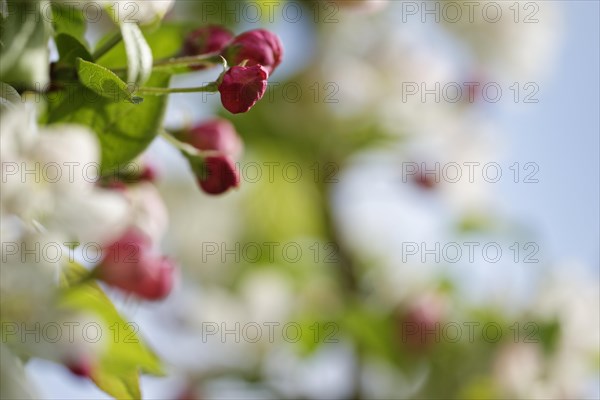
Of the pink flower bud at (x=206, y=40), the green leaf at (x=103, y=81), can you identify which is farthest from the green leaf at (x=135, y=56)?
the pink flower bud at (x=206, y=40)

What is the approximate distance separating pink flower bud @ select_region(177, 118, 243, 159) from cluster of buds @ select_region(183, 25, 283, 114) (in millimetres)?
81

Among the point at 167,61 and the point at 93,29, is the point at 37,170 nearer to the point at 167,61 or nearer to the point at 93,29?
the point at 167,61

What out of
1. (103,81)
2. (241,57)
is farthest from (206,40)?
(103,81)

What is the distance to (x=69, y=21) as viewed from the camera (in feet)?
2.73

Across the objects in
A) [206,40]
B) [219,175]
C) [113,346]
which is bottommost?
[113,346]

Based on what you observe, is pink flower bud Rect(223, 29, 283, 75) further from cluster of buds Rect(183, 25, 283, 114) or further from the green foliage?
the green foliage

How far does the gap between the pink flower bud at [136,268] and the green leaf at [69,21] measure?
19cm

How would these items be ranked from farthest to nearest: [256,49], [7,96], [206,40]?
[206,40] < [256,49] < [7,96]

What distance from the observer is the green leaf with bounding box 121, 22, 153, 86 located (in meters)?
0.74

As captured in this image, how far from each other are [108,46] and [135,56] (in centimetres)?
10

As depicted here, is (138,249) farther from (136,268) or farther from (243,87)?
Result: (243,87)

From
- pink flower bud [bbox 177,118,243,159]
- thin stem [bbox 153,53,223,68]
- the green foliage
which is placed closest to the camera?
the green foliage

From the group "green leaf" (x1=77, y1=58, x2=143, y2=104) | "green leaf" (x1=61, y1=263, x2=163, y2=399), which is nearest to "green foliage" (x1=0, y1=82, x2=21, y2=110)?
"green leaf" (x1=77, y1=58, x2=143, y2=104)

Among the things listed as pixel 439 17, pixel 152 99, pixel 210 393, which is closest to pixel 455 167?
pixel 439 17
